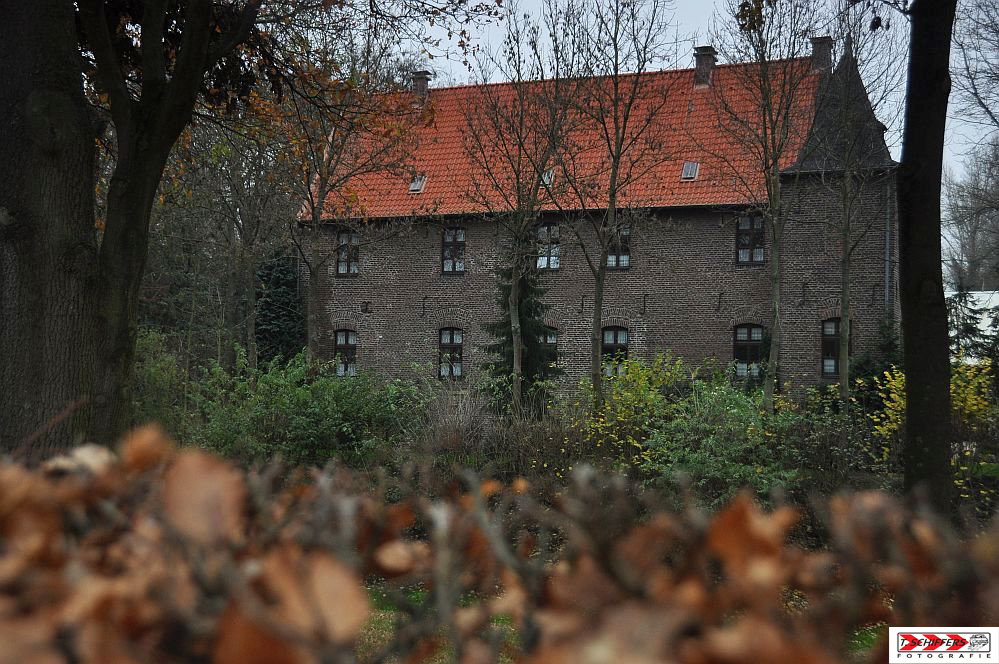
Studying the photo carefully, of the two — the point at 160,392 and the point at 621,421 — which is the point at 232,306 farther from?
the point at 621,421

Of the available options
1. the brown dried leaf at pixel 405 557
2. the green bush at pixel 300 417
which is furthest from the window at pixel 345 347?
the brown dried leaf at pixel 405 557

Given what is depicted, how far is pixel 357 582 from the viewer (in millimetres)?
1163

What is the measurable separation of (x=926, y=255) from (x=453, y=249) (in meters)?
23.8

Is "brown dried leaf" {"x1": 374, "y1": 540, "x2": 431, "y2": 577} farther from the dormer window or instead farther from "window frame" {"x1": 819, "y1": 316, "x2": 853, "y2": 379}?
the dormer window

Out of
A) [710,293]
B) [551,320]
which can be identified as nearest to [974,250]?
[710,293]

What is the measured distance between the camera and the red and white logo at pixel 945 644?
1262 mm

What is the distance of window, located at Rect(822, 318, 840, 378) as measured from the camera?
993 inches

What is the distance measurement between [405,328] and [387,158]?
8.05 metres

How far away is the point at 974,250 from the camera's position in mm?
46125

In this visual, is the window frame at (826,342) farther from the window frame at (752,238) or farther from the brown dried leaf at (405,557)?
the brown dried leaf at (405,557)

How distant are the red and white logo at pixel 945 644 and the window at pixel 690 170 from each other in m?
26.8

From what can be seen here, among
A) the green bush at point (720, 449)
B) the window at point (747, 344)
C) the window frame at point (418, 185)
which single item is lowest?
the green bush at point (720, 449)

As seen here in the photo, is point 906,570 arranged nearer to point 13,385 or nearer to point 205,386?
point 13,385

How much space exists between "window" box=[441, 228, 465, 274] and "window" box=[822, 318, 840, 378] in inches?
449
